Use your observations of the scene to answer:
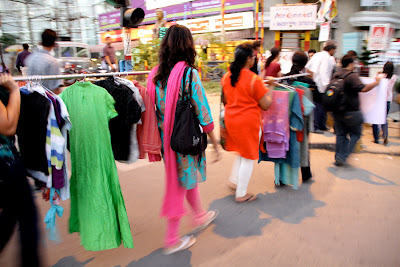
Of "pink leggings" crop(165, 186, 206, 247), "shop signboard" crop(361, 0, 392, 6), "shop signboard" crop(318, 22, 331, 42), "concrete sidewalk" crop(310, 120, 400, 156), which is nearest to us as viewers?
"pink leggings" crop(165, 186, 206, 247)

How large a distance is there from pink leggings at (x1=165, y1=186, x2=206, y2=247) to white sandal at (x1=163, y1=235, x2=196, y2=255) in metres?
0.05

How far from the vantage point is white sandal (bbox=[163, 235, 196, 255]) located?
2672 millimetres

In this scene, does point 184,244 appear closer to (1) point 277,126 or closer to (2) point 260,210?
(2) point 260,210

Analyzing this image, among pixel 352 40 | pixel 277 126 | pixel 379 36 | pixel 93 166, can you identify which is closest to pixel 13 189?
pixel 93 166

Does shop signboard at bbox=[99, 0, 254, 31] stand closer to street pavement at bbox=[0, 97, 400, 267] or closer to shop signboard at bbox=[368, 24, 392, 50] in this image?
shop signboard at bbox=[368, 24, 392, 50]

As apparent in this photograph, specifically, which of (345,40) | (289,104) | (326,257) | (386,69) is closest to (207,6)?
(345,40)

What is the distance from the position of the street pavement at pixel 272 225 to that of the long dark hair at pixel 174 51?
4.88 feet

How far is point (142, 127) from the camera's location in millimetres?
2646

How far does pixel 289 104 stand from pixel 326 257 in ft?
5.57

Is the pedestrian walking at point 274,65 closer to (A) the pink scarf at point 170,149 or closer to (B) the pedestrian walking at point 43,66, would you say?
(A) the pink scarf at point 170,149

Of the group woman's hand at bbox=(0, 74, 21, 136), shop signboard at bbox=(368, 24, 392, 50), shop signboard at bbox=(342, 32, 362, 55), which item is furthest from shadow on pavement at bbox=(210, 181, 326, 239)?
shop signboard at bbox=(342, 32, 362, 55)

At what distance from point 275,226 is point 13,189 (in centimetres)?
234

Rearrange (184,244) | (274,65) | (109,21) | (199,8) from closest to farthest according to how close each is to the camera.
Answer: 1. (184,244)
2. (274,65)
3. (199,8)
4. (109,21)

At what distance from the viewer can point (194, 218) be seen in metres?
3.01
